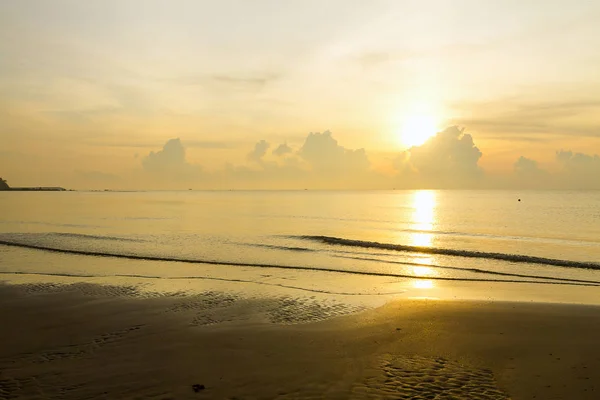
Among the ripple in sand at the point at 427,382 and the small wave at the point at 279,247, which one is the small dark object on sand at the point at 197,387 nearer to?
the ripple in sand at the point at 427,382

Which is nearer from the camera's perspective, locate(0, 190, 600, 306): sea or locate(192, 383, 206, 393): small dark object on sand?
locate(192, 383, 206, 393): small dark object on sand

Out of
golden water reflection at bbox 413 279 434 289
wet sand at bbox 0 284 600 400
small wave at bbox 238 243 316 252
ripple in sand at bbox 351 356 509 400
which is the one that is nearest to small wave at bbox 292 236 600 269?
small wave at bbox 238 243 316 252

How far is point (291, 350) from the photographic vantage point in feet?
39.8

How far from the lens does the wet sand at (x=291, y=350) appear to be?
9.50 metres

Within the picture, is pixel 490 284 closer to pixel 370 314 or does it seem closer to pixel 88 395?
pixel 370 314

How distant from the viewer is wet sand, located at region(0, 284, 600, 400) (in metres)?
9.50

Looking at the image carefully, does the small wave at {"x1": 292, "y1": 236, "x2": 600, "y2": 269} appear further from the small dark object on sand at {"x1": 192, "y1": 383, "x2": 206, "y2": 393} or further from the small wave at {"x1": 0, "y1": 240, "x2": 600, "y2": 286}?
the small dark object on sand at {"x1": 192, "y1": 383, "x2": 206, "y2": 393}

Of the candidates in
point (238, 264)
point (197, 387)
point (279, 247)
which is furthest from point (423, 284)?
point (279, 247)

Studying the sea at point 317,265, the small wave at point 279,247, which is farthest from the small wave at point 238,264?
the small wave at point 279,247

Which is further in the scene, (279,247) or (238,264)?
(279,247)

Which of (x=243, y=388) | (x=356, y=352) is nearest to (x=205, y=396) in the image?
(x=243, y=388)

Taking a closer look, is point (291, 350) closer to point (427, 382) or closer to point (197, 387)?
point (197, 387)

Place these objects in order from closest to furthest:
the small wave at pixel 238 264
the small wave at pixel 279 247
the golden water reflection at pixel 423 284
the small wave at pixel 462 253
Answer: the golden water reflection at pixel 423 284
the small wave at pixel 238 264
the small wave at pixel 462 253
the small wave at pixel 279 247

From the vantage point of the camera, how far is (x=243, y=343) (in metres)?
12.7
